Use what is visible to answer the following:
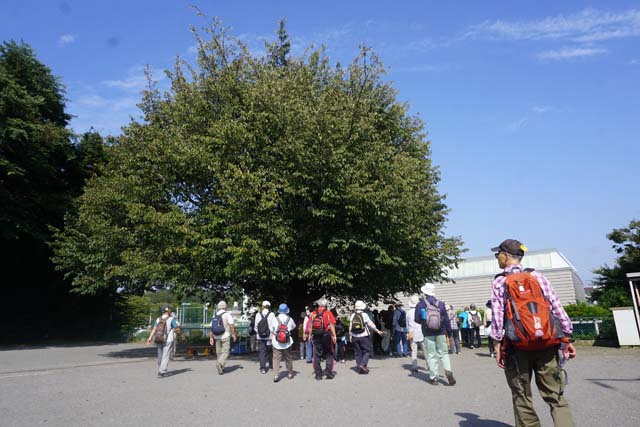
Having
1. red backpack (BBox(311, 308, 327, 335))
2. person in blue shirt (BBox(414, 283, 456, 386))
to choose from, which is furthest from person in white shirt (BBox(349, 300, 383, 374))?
person in blue shirt (BBox(414, 283, 456, 386))

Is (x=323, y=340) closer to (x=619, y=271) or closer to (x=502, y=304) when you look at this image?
(x=502, y=304)

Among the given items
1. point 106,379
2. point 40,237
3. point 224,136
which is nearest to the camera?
point 106,379

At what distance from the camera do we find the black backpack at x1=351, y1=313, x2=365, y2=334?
35.8 feet

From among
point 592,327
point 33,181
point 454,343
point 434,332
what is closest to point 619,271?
point 592,327

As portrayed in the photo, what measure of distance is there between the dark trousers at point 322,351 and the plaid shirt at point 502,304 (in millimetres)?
6308

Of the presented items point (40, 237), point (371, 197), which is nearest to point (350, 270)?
point (371, 197)

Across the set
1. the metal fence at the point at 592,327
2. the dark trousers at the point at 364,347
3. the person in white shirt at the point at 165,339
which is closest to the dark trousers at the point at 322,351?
the dark trousers at the point at 364,347

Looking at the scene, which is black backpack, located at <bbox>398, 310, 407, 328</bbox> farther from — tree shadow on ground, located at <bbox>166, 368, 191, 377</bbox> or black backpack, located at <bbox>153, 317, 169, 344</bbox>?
A: black backpack, located at <bbox>153, 317, 169, 344</bbox>

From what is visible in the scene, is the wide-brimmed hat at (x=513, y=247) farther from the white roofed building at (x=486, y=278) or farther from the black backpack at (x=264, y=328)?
the white roofed building at (x=486, y=278)

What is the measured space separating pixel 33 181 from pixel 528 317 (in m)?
30.3

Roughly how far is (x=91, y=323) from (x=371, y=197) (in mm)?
29548

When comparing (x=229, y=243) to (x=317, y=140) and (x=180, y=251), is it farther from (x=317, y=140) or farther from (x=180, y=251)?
(x=317, y=140)

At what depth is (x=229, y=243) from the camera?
567 inches

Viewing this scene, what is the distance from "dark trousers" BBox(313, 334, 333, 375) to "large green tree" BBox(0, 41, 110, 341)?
775 inches
